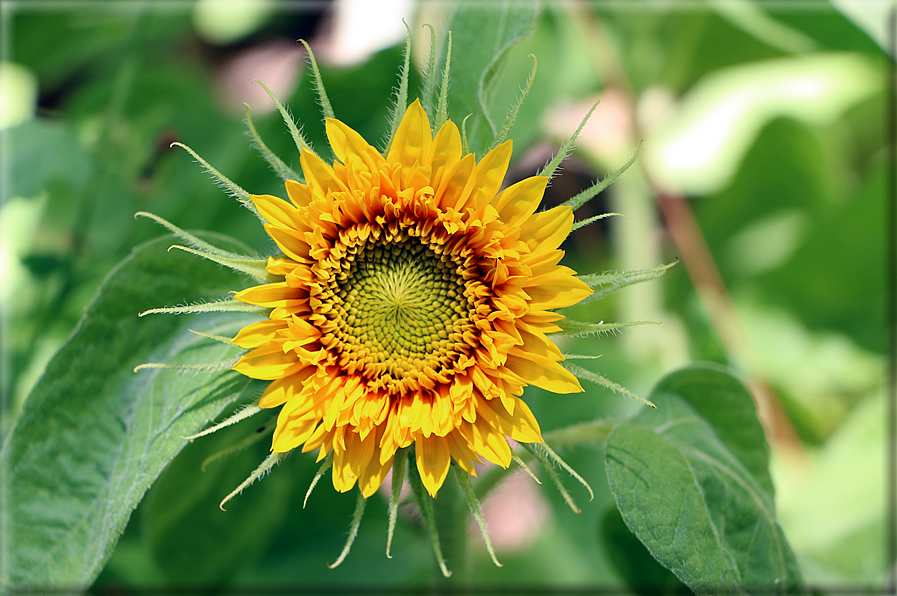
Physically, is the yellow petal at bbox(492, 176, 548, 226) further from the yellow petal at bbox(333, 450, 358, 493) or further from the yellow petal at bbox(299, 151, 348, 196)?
the yellow petal at bbox(333, 450, 358, 493)

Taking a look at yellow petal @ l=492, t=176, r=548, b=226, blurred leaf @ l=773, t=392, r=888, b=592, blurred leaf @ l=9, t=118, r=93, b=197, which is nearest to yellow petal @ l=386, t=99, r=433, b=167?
yellow petal @ l=492, t=176, r=548, b=226

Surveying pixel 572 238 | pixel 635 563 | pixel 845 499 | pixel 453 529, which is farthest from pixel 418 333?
pixel 845 499

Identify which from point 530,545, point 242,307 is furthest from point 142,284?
point 530,545

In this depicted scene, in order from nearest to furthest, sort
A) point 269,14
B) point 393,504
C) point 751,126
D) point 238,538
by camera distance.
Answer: point 393,504 → point 238,538 → point 751,126 → point 269,14

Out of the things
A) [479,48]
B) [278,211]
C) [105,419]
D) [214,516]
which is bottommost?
[214,516]

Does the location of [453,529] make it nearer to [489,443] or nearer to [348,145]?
[489,443]

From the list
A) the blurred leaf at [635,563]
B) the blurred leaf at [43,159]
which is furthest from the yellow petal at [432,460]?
the blurred leaf at [43,159]

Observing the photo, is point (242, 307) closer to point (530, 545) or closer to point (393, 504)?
point (393, 504)

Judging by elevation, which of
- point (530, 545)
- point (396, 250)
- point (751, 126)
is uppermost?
point (751, 126)
